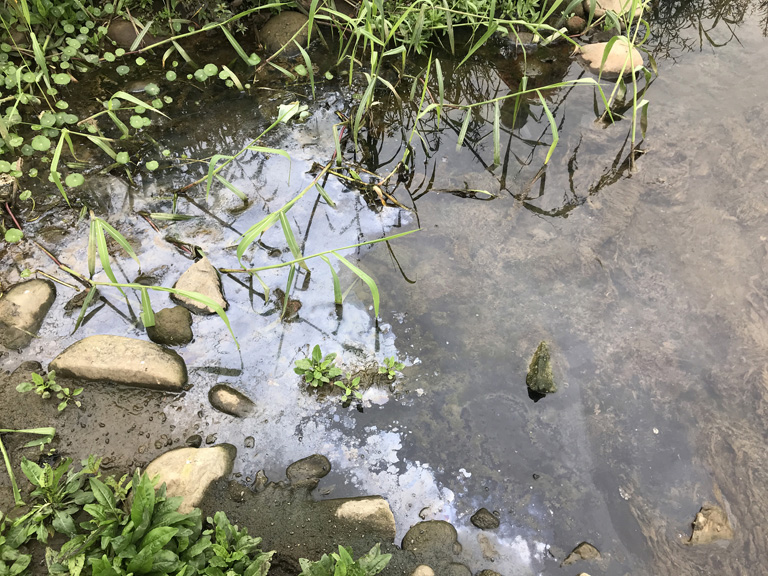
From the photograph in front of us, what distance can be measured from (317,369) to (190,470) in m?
0.62

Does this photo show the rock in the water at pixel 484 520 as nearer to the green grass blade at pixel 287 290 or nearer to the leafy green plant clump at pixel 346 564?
the leafy green plant clump at pixel 346 564

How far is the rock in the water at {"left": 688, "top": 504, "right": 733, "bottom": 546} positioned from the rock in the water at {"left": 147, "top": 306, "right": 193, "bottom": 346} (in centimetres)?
219

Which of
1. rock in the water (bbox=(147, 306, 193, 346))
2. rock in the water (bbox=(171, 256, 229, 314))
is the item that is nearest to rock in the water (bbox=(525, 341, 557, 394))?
rock in the water (bbox=(171, 256, 229, 314))

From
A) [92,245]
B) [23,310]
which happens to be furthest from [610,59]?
[23,310]

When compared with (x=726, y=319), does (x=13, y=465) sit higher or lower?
lower

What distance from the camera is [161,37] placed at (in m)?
3.66

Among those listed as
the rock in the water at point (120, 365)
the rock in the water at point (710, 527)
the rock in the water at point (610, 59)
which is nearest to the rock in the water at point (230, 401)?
the rock in the water at point (120, 365)

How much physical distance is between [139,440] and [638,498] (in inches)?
77.4

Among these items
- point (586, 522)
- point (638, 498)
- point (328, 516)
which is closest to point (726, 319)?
point (638, 498)

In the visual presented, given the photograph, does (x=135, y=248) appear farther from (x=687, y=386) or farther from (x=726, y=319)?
(x=726, y=319)

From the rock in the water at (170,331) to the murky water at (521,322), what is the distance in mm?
55

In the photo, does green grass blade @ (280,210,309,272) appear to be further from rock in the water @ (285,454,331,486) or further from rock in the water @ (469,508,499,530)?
rock in the water @ (469,508,499,530)

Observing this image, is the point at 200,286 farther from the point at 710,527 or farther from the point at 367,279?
the point at 710,527

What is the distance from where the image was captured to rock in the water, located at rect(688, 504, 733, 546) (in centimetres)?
192
